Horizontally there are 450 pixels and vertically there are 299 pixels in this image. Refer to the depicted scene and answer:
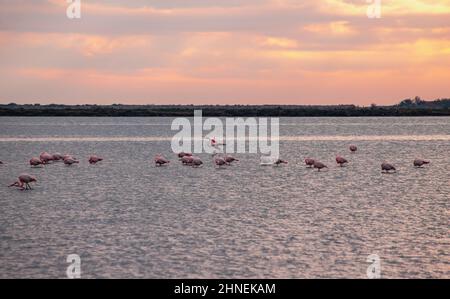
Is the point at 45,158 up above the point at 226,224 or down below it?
above

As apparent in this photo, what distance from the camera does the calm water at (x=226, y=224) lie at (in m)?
18.1

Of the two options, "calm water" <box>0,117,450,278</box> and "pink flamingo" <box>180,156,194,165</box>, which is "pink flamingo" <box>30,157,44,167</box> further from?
"pink flamingo" <box>180,156,194,165</box>

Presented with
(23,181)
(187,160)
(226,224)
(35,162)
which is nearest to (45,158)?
(35,162)

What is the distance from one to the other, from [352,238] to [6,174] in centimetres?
2355

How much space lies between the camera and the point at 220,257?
1884 centimetres

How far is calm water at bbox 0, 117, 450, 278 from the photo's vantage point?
59.4 feet

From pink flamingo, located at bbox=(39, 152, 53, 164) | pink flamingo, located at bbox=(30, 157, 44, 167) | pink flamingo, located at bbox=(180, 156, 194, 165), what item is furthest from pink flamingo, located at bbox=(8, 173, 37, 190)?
pink flamingo, located at bbox=(180, 156, 194, 165)

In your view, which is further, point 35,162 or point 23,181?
point 35,162

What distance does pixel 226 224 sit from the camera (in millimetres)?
23516

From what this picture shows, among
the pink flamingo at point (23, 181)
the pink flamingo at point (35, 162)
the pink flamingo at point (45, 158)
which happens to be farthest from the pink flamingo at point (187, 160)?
the pink flamingo at point (23, 181)

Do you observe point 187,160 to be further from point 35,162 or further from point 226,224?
point 226,224

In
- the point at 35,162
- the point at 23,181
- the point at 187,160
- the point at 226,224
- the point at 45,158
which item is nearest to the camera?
the point at 226,224

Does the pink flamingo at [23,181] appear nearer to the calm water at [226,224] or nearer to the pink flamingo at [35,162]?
the calm water at [226,224]
